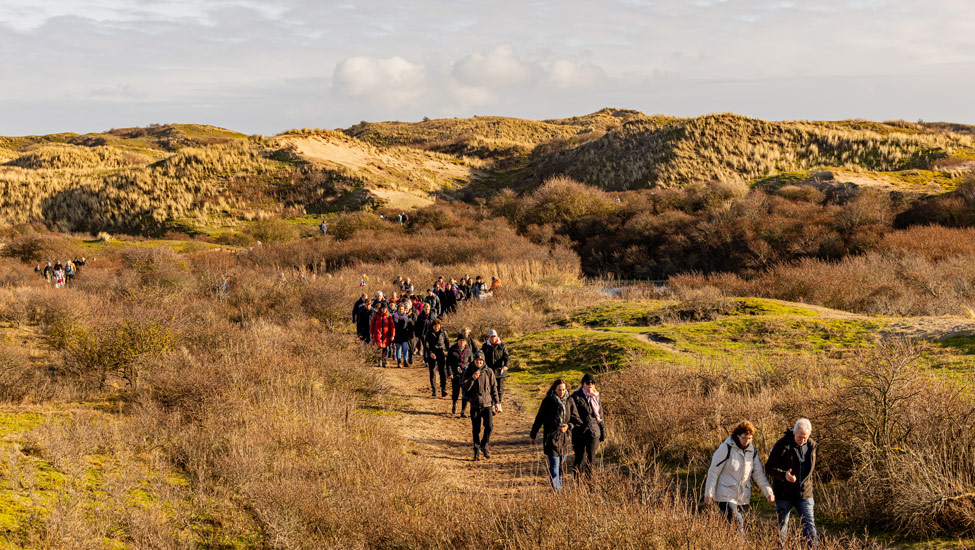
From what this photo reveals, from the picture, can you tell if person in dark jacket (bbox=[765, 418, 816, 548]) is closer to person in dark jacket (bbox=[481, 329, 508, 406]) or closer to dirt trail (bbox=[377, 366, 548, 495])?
dirt trail (bbox=[377, 366, 548, 495])

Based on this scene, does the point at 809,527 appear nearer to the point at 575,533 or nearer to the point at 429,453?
the point at 575,533

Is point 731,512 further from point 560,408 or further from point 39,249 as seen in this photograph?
point 39,249

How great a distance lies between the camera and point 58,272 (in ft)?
81.7

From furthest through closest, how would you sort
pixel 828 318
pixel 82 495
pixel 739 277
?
pixel 739 277
pixel 828 318
pixel 82 495

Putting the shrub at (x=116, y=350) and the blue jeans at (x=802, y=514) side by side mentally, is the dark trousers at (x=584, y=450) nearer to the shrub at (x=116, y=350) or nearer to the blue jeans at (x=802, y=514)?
the blue jeans at (x=802, y=514)

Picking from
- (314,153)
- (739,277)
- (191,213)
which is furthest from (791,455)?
(314,153)

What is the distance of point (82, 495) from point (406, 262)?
Answer: 24.4 meters

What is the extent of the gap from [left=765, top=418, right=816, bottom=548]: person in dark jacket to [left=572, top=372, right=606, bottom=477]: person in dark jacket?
2.39 meters

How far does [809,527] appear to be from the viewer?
5.88 metres

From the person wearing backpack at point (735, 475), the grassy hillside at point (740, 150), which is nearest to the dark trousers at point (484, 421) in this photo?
the person wearing backpack at point (735, 475)

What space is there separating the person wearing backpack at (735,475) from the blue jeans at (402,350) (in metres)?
10.9

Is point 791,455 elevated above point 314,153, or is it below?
below

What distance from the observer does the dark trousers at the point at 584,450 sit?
8078mm

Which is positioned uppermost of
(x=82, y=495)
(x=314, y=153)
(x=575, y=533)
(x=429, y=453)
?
(x=314, y=153)
